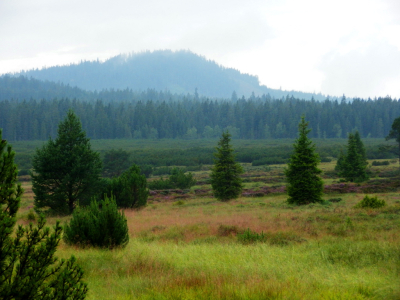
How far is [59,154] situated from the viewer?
2119 centimetres

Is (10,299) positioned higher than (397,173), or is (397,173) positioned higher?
(10,299)

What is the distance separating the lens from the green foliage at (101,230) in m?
9.66

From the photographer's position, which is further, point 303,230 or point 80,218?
point 303,230

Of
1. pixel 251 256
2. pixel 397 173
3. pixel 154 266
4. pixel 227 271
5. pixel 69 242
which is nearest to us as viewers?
pixel 227 271

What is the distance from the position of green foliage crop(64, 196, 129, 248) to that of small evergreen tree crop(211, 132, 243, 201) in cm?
2294

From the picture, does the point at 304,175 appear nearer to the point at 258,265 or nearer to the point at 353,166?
the point at 258,265

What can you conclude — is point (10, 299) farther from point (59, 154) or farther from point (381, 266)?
point (59, 154)

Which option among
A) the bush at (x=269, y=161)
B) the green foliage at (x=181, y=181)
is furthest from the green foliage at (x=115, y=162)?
the bush at (x=269, y=161)

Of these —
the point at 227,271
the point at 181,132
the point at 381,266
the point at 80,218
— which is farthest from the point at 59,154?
the point at 181,132

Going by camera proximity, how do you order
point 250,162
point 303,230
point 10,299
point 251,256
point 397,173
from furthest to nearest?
point 250,162
point 397,173
point 303,230
point 251,256
point 10,299

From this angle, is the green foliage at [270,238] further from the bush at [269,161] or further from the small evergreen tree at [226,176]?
the bush at [269,161]

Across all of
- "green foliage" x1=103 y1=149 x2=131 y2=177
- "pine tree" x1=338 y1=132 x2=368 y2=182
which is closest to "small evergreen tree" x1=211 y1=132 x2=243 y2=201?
"pine tree" x1=338 y1=132 x2=368 y2=182

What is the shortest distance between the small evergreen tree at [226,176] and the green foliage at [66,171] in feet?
44.6

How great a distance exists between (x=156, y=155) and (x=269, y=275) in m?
79.3
